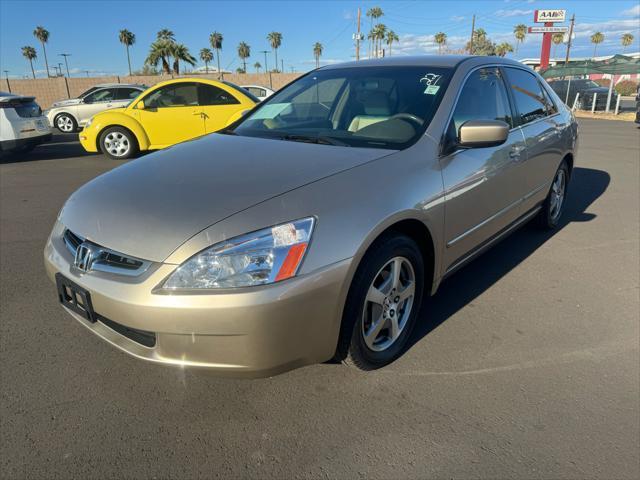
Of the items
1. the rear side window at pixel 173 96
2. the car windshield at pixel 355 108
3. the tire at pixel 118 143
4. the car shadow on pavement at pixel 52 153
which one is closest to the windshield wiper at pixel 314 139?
the car windshield at pixel 355 108

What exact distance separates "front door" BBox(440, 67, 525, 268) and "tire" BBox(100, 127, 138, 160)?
7.95 meters

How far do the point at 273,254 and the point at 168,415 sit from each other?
1016mm

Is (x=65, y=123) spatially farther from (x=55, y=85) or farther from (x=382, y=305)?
(x=55, y=85)

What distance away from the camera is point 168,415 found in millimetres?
2248

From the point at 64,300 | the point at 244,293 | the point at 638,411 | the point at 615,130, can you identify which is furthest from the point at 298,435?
the point at 615,130

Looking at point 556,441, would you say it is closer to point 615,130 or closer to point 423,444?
point 423,444

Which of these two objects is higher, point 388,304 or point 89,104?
point 89,104

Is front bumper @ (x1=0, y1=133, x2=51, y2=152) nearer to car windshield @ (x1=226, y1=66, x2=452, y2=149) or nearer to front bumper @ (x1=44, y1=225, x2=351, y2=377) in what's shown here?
car windshield @ (x1=226, y1=66, x2=452, y2=149)

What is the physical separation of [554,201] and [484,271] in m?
1.54

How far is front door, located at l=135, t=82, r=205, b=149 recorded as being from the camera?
30.8 feet

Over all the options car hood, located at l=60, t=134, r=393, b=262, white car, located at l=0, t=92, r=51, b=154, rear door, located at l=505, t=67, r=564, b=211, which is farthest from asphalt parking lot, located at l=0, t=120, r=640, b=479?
white car, located at l=0, t=92, r=51, b=154

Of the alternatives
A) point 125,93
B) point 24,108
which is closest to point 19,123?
point 24,108

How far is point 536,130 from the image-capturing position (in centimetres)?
397

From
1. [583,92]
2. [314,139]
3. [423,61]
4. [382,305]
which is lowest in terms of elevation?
[382,305]
